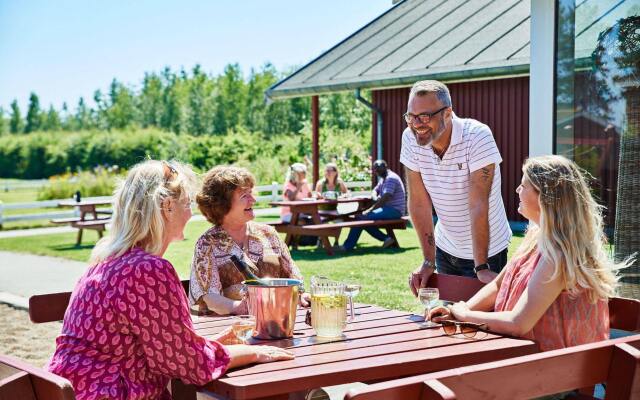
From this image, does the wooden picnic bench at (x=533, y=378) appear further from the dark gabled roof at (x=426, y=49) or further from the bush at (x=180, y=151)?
the bush at (x=180, y=151)

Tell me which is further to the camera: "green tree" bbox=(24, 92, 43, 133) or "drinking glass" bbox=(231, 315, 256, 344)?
"green tree" bbox=(24, 92, 43, 133)

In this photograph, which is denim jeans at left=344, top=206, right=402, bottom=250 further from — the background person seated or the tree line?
the tree line

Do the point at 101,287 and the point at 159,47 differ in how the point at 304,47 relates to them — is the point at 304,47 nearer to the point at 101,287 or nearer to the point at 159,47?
the point at 159,47

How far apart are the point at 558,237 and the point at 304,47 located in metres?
84.0

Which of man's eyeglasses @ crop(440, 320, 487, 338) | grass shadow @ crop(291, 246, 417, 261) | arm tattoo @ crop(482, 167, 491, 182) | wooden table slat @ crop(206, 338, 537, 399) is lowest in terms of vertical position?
grass shadow @ crop(291, 246, 417, 261)

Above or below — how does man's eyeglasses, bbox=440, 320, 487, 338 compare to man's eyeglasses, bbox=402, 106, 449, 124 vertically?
below

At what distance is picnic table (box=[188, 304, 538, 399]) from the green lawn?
14.5ft

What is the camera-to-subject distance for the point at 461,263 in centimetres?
473

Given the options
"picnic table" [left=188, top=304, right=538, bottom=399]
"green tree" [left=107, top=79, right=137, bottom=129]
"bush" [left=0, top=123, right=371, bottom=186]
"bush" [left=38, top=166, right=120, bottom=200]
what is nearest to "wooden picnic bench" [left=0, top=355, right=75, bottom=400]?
"picnic table" [left=188, top=304, right=538, bottom=399]

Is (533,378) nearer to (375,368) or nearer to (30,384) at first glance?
(375,368)

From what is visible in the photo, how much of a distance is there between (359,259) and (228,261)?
778cm

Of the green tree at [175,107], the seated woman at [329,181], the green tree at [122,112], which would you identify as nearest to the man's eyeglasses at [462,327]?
the seated woman at [329,181]

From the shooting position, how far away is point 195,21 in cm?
8312

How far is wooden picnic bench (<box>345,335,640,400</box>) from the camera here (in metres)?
2.34
